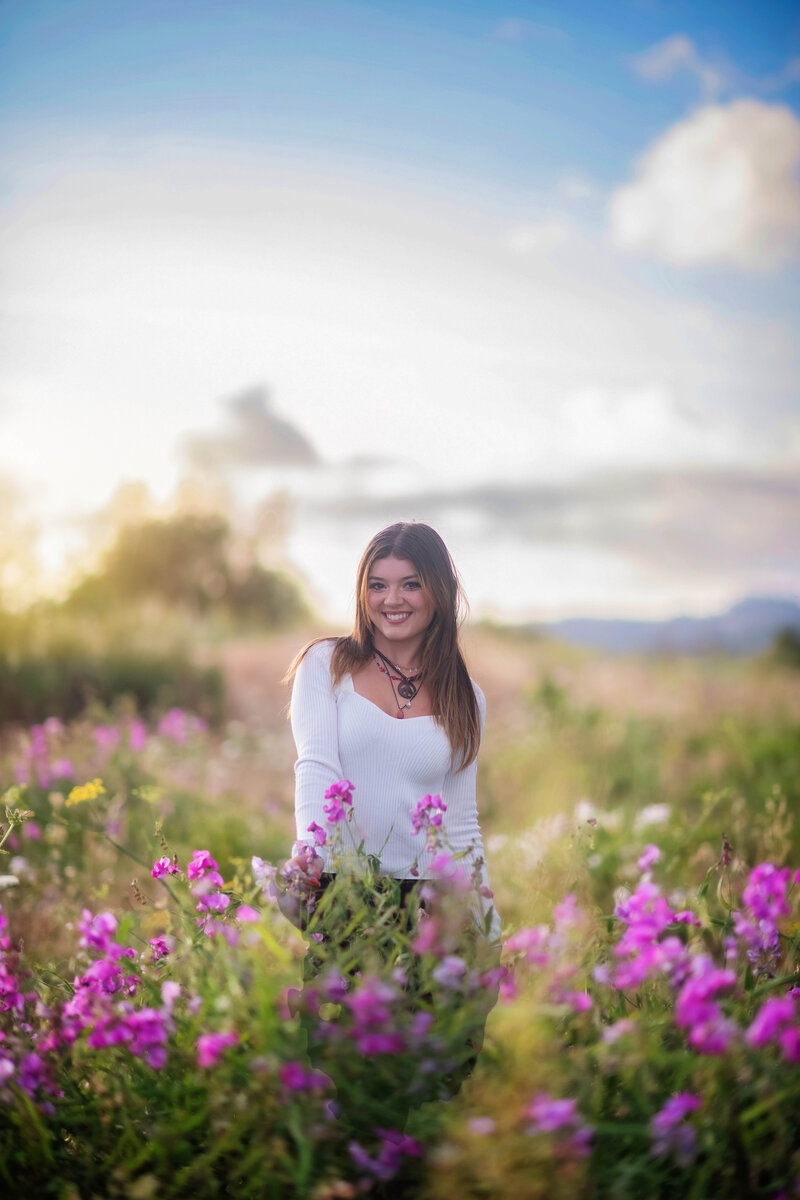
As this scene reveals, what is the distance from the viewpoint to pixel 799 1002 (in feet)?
5.29

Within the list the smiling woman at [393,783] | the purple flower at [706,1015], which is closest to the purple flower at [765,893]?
the purple flower at [706,1015]

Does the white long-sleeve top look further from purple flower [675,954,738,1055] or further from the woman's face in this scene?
purple flower [675,954,738,1055]

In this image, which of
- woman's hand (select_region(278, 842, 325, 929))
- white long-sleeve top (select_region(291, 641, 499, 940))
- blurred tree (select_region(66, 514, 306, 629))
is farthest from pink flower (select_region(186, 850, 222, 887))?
blurred tree (select_region(66, 514, 306, 629))

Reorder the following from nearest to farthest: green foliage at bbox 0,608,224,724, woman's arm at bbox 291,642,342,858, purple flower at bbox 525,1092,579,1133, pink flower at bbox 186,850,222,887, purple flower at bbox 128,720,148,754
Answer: purple flower at bbox 525,1092,579,1133, pink flower at bbox 186,850,222,887, woman's arm at bbox 291,642,342,858, purple flower at bbox 128,720,148,754, green foliage at bbox 0,608,224,724

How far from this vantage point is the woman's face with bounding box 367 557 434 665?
2473 millimetres

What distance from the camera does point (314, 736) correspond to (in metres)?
2.24

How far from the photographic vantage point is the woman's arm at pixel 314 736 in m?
2.11

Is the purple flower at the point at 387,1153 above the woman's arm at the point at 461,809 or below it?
below

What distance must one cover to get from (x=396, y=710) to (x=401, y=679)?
13 cm

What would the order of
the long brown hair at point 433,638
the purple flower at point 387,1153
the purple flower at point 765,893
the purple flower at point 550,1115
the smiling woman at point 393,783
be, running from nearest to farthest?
1. the purple flower at point 550,1115
2. the purple flower at point 387,1153
3. the purple flower at point 765,893
4. the smiling woman at point 393,783
5. the long brown hair at point 433,638

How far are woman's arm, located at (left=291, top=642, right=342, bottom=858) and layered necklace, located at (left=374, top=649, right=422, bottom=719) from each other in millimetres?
178

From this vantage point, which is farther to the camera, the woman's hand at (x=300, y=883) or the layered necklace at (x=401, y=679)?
the layered necklace at (x=401, y=679)

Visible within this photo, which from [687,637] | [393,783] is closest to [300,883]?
[393,783]

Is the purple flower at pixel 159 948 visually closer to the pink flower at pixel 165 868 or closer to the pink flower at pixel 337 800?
the pink flower at pixel 165 868
